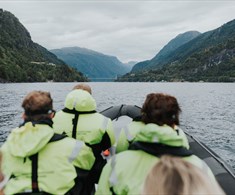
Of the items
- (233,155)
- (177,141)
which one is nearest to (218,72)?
(233,155)

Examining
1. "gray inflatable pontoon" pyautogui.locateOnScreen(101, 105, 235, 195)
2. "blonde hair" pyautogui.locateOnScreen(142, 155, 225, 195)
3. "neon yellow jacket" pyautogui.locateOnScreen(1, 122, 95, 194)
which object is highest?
"blonde hair" pyautogui.locateOnScreen(142, 155, 225, 195)

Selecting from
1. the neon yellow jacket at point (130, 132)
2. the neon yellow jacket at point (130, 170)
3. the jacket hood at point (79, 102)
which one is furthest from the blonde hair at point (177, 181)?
the jacket hood at point (79, 102)

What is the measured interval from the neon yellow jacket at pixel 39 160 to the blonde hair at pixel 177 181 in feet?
6.97

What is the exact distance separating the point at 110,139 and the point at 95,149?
0.30m

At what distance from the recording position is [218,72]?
19350 centimetres

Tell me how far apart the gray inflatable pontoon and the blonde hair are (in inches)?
133

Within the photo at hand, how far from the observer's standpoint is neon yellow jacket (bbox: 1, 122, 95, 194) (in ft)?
11.8

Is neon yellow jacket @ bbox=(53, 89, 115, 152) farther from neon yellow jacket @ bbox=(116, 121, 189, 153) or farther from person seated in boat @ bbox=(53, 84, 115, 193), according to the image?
neon yellow jacket @ bbox=(116, 121, 189, 153)

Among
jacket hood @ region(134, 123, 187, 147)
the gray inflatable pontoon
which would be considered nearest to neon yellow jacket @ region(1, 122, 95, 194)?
jacket hood @ region(134, 123, 187, 147)

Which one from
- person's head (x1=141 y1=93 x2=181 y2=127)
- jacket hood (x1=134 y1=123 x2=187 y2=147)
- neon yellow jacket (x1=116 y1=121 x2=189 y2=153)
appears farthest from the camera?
neon yellow jacket (x1=116 y1=121 x2=189 y2=153)

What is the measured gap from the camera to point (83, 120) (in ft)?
16.6

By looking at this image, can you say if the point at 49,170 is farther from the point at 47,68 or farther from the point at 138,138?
the point at 47,68

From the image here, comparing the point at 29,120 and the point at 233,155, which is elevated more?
the point at 29,120

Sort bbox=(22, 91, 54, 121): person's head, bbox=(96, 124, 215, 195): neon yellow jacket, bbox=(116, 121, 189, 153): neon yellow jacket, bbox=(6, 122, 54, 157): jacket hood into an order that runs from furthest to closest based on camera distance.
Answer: bbox=(116, 121, 189, 153): neon yellow jacket, bbox=(22, 91, 54, 121): person's head, bbox=(6, 122, 54, 157): jacket hood, bbox=(96, 124, 215, 195): neon yellow jacket
